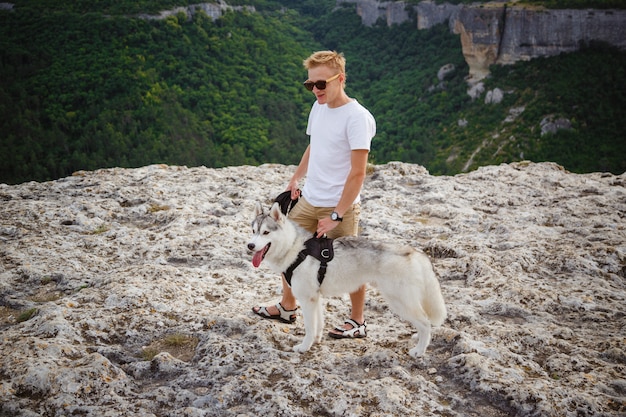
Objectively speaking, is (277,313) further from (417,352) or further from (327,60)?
(327,60)

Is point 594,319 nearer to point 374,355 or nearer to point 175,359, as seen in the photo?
point 374,355

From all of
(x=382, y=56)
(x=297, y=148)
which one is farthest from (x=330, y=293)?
(x=382, y=56)

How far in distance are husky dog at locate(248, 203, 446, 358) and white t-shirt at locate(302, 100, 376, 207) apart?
1.33 feet

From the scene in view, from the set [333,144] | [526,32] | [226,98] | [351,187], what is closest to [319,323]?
[351,187]

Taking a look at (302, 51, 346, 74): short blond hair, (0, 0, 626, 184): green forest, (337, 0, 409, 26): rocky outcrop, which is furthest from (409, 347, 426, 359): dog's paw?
(337, 0, 409, 26): rocky outcrop

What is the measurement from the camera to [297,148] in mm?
45656

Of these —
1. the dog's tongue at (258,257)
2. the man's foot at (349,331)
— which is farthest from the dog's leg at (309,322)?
the dog's tongue at (258,257)

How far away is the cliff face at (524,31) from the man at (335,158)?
2050 inches

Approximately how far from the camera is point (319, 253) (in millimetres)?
4039

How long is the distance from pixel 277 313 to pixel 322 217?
1.12m

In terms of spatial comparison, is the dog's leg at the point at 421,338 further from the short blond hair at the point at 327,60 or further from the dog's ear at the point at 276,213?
the short blond hair at the point at 327,60

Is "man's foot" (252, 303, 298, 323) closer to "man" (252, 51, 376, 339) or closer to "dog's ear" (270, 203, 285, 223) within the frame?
"man" (252, 51, 376, 339)

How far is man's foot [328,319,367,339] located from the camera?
437cm

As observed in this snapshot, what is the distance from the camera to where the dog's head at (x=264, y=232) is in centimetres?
395
